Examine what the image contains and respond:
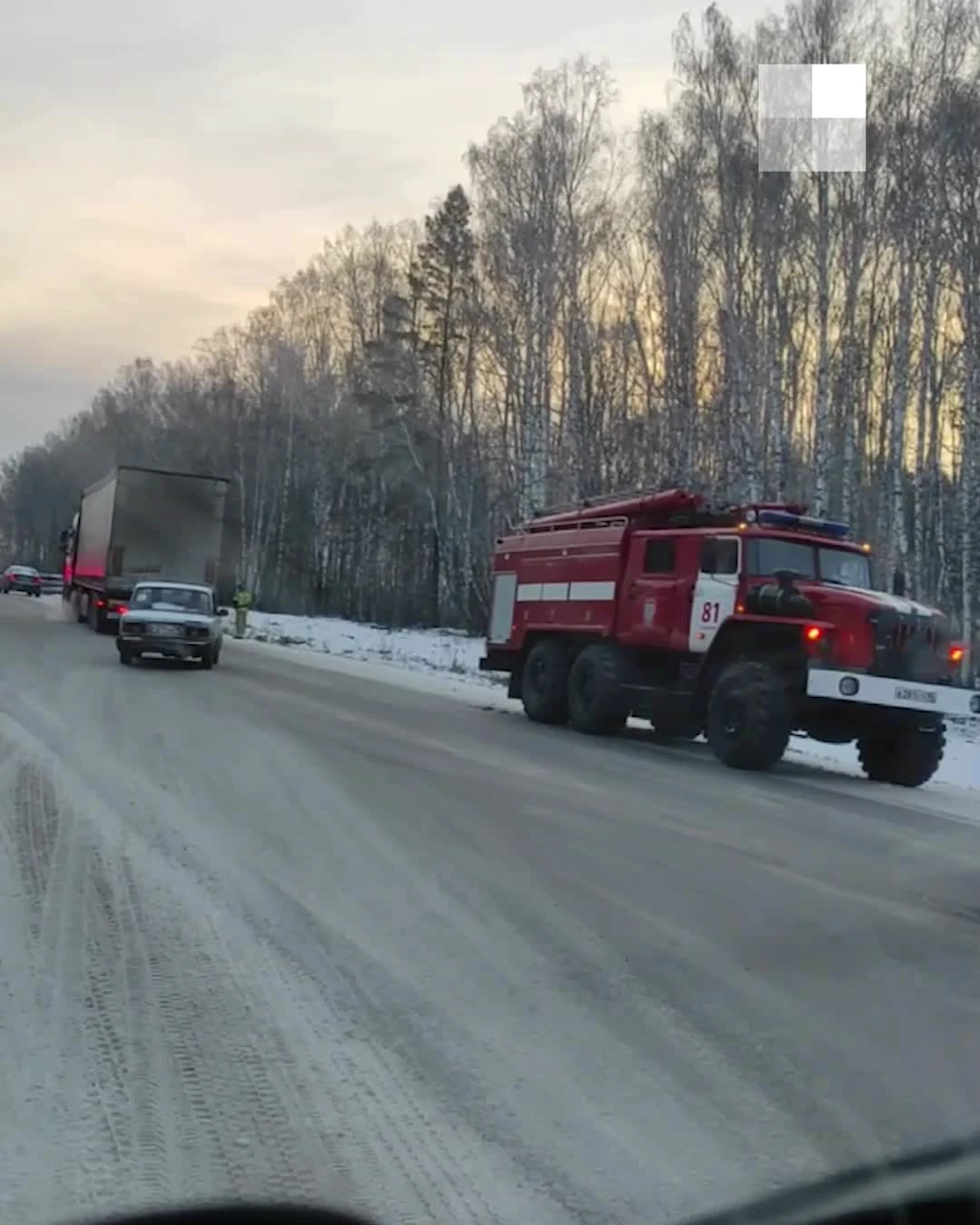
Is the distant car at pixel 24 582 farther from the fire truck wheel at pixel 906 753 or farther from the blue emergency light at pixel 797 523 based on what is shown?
the fire truck wheel at pixel 906 753

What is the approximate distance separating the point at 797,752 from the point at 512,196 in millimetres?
24226

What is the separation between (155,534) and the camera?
32906mm

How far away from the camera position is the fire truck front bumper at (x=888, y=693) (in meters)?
14.1

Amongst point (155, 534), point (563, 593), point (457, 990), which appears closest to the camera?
point (457, 990)

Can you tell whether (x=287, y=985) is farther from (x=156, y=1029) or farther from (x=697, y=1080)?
(x=697, y=1080)

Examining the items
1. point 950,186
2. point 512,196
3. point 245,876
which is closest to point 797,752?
point 245,876

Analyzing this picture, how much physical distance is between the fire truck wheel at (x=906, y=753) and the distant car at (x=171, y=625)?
470 inches

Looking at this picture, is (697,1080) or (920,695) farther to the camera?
(920,695)

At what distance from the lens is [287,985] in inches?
223

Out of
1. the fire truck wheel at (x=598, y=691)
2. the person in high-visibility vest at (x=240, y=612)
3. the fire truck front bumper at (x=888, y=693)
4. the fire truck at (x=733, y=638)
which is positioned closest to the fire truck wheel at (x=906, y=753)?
the fire truck at (x=733, y=638)

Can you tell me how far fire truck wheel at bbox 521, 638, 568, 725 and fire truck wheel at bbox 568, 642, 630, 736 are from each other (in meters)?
0.53

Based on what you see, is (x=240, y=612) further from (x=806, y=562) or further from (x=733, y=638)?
(x=806, y=562)

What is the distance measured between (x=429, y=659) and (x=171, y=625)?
32.6 ft

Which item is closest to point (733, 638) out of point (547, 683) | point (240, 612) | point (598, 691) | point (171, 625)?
point (598, 691)
